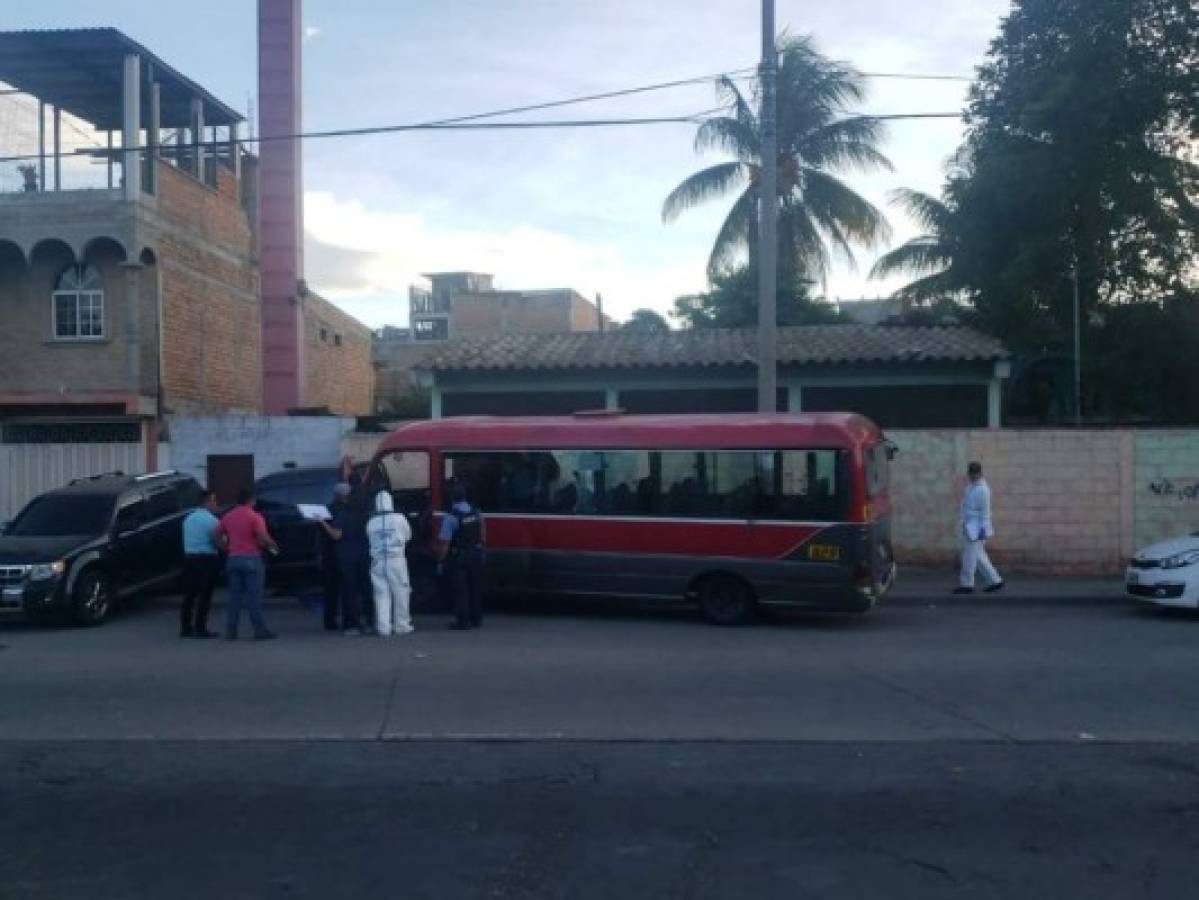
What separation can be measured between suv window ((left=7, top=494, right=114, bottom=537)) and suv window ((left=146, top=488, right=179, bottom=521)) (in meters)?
0.61

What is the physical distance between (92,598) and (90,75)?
1369 cm

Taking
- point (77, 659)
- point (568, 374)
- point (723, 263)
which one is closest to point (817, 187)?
point (723, 263)

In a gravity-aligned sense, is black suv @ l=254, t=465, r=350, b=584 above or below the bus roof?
below

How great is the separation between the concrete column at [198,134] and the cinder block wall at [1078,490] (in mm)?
16109

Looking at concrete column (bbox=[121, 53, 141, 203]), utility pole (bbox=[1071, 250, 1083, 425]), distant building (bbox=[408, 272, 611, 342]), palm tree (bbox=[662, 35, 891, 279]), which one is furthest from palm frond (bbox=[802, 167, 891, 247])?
distant building (bbox=[408, 272, 611, 342])

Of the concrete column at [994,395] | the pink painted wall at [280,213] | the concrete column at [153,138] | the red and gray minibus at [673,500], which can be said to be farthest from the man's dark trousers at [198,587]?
the pink painted wall at [280,213]

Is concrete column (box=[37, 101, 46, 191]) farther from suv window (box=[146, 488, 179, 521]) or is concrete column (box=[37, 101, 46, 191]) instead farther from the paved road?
the paved road

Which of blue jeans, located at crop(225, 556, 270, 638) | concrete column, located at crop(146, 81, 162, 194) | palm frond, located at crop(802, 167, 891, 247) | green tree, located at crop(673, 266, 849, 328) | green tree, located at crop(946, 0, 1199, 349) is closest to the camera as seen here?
blue jeans, located at crop(225, 556, 270, 638)

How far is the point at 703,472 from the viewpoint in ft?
46.5

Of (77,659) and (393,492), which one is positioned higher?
(393,492)

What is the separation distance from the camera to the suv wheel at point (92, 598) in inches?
560

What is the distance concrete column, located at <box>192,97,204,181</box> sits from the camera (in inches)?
1023

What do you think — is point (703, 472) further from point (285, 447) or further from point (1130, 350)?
point (1130, 350)

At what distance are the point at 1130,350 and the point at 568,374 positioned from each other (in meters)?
11.2
